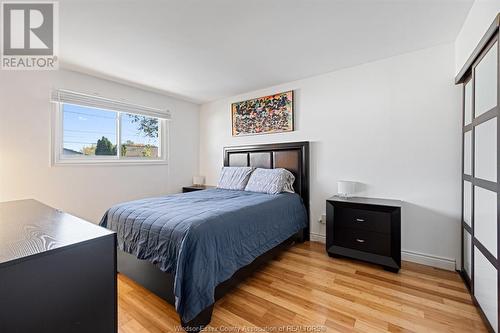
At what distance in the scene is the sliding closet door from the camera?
1437 mm

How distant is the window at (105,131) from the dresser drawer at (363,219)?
9.79ft

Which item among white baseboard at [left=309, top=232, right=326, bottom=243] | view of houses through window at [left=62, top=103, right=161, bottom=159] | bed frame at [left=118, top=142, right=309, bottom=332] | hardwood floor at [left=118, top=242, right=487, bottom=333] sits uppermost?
view of houses through window at [left=62, top=103, right=161, bottom=159]

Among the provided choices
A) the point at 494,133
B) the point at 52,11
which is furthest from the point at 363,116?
the point at 52,11

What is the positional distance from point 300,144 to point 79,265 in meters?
2.86

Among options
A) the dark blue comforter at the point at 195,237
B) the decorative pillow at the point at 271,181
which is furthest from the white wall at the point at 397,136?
the dark blue comforter at the point at 195,237

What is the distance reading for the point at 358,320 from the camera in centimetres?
161

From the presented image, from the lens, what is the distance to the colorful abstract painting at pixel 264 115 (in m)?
3.42

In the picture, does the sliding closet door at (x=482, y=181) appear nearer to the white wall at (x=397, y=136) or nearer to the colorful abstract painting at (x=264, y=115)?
the white wall at (x=397, y=136)

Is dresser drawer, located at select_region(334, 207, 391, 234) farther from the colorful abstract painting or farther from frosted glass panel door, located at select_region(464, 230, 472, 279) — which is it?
the colorful abstract painting

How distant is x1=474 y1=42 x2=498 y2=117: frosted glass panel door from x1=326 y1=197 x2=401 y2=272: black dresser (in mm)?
1099

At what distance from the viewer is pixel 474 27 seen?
5.83 ft

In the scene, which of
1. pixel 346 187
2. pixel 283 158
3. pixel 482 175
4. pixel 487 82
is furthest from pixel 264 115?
pixel 482 175

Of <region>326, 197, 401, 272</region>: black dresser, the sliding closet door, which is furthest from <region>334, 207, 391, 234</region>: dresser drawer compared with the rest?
the sliding closet door

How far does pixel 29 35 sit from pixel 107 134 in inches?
58.0
